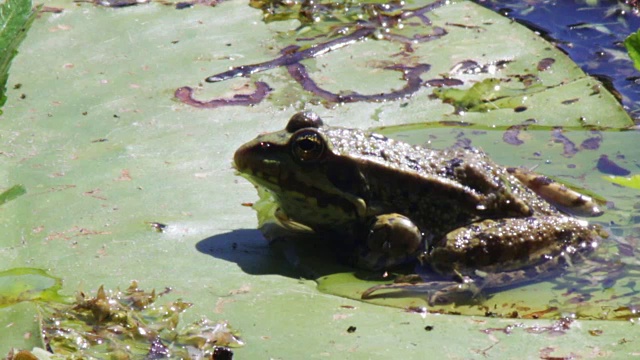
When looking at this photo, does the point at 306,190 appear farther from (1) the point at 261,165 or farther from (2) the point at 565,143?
(2) the point at 565,143

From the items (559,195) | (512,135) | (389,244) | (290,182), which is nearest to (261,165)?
(290,182)

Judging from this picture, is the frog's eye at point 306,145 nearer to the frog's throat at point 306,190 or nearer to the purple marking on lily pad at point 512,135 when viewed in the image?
the frog's throat at point 306,190

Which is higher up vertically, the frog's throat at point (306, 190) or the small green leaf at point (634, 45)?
the small green leaf at point (634, 45)

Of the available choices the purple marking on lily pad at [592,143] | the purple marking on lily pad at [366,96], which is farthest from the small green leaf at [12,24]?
the purple marking on lily pad at [592,143]

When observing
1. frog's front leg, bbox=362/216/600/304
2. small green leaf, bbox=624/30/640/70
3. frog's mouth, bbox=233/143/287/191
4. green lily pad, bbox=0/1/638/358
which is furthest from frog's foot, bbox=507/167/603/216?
small green leaf, bbox=624/30/640/70

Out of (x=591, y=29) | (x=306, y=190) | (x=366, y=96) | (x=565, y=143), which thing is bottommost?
(x=591, y=29)

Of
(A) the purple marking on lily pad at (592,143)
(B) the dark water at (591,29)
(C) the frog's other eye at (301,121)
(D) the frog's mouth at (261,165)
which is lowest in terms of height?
(B) the dark water at (591,29)

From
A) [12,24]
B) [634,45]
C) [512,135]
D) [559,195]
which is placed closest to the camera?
[634,45]
